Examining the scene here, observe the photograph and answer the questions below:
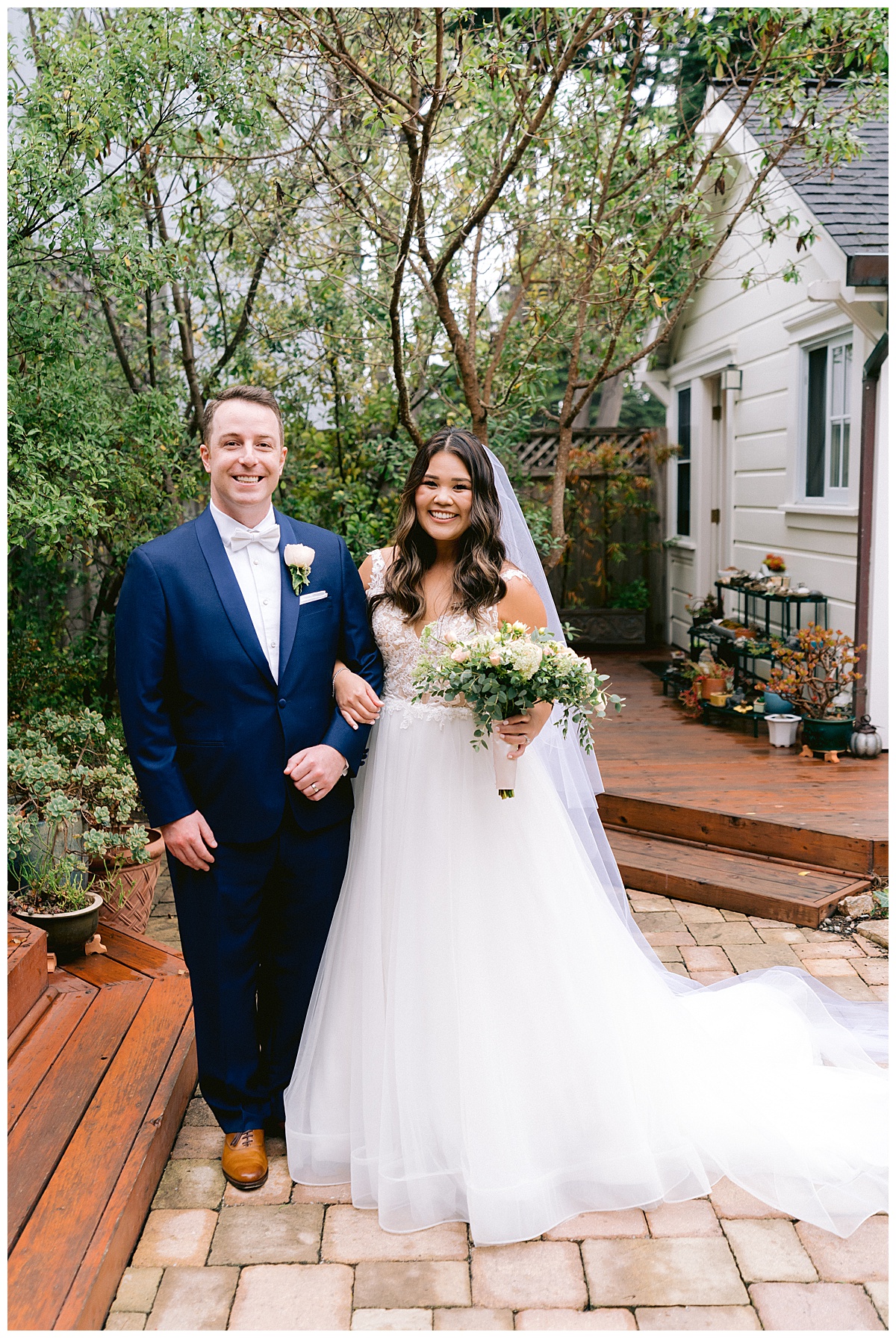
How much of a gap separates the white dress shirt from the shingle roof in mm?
4466

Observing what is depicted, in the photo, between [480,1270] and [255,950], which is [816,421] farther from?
[480,1270]

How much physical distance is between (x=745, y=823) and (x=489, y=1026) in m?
2.72

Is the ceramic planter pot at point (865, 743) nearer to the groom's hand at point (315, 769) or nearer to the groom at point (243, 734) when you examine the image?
the groom at point (243, 734)

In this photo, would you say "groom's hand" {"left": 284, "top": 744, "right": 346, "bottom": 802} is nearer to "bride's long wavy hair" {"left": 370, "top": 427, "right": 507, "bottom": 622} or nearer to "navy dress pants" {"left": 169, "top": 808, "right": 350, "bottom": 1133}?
"navy dress pants" {"left": 169, "top": 808, "right": 350, "bottom": 1133}

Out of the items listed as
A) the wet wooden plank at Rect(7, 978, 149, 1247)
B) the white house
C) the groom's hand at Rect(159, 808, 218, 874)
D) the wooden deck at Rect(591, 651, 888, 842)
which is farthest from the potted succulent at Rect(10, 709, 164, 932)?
the white house

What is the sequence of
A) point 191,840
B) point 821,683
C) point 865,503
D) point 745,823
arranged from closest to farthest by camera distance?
point 191,840 → point 745,823 → point 865,503 → point 821,683

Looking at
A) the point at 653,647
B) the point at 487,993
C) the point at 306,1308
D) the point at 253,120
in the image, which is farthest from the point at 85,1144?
the point at 653,647

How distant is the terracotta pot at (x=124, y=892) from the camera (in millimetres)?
4184

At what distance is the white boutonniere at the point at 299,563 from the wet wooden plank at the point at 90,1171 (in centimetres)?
153

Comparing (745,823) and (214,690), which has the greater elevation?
(214,690)

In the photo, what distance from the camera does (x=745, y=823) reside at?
510cm

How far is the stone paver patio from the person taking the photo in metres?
2.30

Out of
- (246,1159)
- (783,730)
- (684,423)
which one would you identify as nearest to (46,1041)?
(246,1159)

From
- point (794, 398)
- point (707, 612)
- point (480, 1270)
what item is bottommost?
point (480, 1270)
